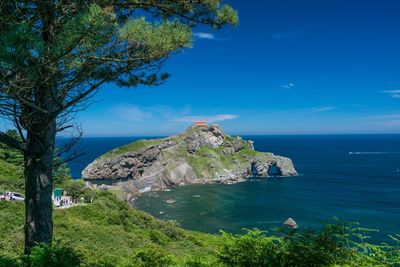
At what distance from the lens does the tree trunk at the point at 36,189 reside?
7225mm

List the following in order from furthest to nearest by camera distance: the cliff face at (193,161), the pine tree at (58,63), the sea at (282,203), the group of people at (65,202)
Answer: the cliff face at (193,161) < the sea at (282,203) < the group of people at (65,202) < the pine tree at (58,63)

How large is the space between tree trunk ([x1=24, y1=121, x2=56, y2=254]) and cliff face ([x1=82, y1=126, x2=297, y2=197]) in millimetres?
90566

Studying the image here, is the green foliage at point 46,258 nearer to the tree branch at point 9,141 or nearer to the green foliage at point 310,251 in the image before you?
the tree branch at point 9,141

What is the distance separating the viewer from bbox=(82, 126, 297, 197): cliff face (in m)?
102

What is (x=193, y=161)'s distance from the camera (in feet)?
349

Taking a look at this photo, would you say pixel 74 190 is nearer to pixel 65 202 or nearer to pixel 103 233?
pixel 65 202

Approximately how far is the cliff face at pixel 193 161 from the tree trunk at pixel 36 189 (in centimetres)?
9057

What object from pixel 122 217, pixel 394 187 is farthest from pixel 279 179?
pixel 122 217

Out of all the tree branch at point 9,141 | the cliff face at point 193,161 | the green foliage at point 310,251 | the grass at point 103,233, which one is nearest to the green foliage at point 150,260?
the green foliage at point 310,251

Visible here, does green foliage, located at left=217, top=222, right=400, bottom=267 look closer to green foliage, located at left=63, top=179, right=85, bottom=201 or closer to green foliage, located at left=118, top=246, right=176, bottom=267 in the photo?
green foliage, located at left=118, top=246, right=176, bottom=267

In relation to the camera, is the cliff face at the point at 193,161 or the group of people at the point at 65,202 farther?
the cliff face at the point at 193,161

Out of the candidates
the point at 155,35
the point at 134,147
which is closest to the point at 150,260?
the point at 155,35

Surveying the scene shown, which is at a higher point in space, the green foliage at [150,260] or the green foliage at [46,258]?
the green foliage at [46,258]

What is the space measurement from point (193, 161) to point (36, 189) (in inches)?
3913
